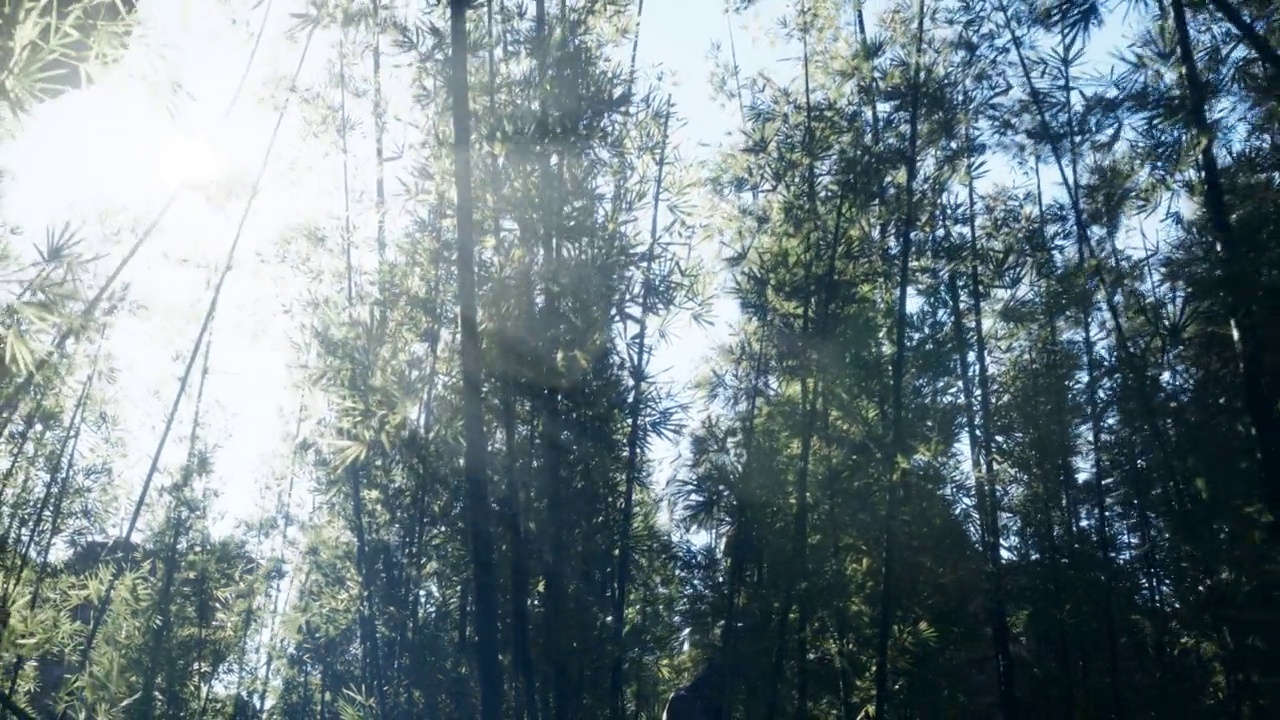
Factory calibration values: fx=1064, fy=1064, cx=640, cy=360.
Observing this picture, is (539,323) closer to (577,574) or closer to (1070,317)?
(577,574)

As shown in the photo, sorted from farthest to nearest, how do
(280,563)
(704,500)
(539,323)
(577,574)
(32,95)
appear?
(280,563) → (704,500) → (577,574) → (539,323) → (32,95)

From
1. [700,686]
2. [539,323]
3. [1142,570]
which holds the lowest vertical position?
[700,686]

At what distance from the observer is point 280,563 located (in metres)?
16.6

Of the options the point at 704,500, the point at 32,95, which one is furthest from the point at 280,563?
the point at 32,95

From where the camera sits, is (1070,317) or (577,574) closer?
(577,574)

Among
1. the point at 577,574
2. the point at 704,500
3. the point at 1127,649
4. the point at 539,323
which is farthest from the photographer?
the point at 1127,649

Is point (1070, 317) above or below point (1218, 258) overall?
above

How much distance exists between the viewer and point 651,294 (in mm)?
7699

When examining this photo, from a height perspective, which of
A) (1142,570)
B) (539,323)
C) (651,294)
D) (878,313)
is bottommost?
(1142,570)

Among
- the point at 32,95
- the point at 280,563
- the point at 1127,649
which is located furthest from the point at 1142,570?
the point at 280,563

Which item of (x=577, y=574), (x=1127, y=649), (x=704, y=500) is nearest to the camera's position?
(x=577, y=574)

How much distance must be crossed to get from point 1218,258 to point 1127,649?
199 inches

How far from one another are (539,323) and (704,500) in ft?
7.83

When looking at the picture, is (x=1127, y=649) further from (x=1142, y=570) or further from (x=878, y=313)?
(x=878, y=313)
